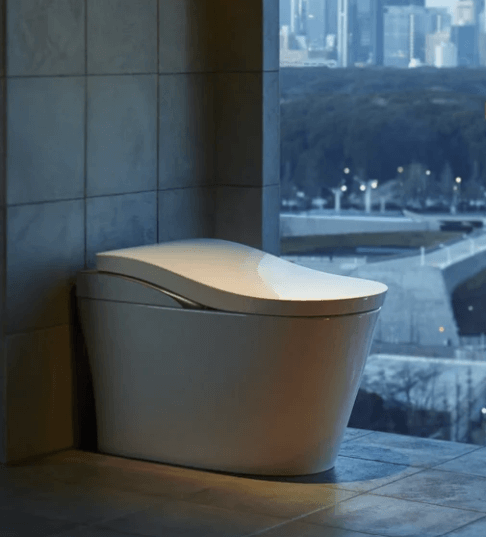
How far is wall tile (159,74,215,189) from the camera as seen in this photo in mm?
2867

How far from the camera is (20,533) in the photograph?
6.68 ft

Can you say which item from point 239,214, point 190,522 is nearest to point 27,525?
point 190,522

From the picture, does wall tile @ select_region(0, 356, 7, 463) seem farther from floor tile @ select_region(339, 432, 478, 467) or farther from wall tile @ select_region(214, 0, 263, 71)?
wall tile @ select_region(214, 0, 263, 71)

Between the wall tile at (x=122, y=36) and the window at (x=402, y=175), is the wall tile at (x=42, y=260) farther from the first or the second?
the window at (x=402, y=175)

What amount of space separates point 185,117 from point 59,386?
82cm

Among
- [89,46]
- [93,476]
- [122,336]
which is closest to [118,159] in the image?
[89,46]

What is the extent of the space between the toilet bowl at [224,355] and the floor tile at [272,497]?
0.08m

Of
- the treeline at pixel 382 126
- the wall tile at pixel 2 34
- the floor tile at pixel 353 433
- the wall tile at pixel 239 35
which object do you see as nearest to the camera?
the wall tile at pixel 2 34

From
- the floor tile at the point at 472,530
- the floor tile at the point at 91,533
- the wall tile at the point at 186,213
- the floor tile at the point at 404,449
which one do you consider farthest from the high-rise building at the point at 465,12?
the floor tile at the point at 91,533

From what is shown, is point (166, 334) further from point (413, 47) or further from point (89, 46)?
point (413, 47)

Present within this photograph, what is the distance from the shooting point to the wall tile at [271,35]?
9.75 ft

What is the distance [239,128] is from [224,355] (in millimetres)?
859

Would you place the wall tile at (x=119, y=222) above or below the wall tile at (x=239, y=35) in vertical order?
below

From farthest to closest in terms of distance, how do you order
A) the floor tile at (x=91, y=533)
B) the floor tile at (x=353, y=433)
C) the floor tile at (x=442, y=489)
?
the floor tile at (x=353, y=433)
the floor tile at (x=442, y=489)
the floor tile at (x=91, y=533)
